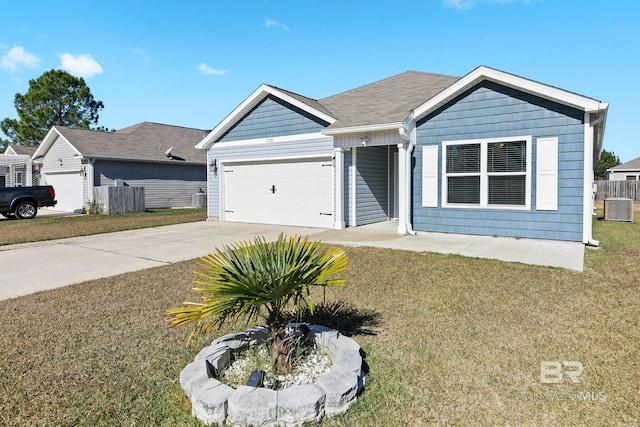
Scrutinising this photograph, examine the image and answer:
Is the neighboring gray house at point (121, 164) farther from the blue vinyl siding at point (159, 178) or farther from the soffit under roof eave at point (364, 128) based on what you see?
the soffit under roof eave at point (364, 128)

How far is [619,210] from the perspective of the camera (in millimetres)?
14031

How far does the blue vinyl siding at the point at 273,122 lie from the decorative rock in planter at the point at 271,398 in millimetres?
10011

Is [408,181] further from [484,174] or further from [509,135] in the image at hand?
[509,135]

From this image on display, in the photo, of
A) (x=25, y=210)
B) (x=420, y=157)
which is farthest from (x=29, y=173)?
(x=420, y=157)

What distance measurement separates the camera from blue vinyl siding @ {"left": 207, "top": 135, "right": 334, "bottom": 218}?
1216cm

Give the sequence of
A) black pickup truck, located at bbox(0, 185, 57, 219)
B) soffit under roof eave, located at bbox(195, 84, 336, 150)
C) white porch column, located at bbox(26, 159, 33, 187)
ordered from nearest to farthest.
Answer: soffit under roof eave, located at bbox(195, 84, 336, 150)
black pickup truck, located at bbox(0, 185, 57, 219)
white porch column, located at bbox(26, 159, 33, 187)

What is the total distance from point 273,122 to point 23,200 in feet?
37.8

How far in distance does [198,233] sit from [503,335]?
30.7 feet

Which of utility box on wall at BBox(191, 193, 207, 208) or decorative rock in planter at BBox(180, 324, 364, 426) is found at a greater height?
utility box on wall at BBox(191, 193, 207, 208)

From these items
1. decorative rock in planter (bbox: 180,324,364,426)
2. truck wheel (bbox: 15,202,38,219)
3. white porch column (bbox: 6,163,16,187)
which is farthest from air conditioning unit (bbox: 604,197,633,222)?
white porch column (bbox: 6,163,16,187)

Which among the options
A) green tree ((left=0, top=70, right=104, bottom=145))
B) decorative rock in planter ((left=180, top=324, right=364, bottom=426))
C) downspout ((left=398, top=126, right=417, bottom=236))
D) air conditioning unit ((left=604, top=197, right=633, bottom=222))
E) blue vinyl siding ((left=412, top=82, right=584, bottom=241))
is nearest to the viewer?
decorative rock in planter ((left=180, top=324, right=364, bottom=426))

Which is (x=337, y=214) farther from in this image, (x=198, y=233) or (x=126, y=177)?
(x=126, y=177)

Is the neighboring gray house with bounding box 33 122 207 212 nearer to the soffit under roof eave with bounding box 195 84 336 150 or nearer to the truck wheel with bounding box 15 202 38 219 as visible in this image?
the truck wheel with bounding box 15 202 38 219

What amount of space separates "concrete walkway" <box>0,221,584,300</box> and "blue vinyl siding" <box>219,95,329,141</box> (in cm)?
330
